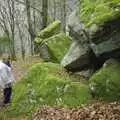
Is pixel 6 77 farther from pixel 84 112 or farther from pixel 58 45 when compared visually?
pixel 58 45

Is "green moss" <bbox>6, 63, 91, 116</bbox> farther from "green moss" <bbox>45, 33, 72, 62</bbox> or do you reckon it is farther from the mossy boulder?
"green moss" <bbox>45, 33, 72, 62</bbox>

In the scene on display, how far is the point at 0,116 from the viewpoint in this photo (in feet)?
44.0

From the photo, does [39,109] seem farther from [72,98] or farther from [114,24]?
[114,24]

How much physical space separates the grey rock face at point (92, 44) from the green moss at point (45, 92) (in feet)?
2.35

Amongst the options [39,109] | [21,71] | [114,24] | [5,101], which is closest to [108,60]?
[114,24]

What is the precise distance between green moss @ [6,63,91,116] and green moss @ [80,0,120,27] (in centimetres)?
217

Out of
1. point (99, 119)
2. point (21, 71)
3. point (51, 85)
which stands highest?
point (21, 71)

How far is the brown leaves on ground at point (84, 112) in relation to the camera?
36.0ft

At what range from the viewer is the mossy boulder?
12867mm

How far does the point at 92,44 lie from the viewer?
13.6 m

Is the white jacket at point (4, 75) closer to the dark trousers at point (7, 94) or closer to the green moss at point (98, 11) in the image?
the dark trousers at point (7, 94)

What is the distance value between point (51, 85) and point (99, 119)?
12.6 ft

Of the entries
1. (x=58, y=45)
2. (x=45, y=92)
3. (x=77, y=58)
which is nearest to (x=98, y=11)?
(x=77, y=58)

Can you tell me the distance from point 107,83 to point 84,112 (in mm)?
1830
